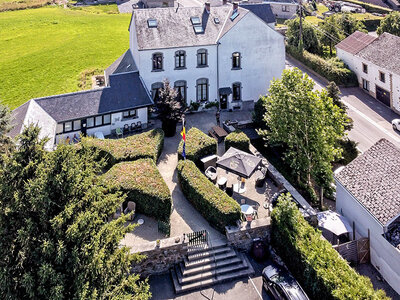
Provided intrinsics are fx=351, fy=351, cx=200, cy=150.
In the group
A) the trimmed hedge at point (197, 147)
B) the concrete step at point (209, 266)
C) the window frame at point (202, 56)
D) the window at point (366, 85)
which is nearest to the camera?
the concrete step at point (209, 266)

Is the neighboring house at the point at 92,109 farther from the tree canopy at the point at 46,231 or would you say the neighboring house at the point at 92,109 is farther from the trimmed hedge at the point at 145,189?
the tree canopy at the point at 46,231

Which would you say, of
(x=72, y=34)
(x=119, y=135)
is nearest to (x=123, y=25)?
(x=72, y=34)

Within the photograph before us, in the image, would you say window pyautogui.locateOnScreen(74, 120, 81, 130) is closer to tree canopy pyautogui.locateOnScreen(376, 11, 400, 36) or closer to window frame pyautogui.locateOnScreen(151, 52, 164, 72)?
window frame pyautogui.locateOnScreen(151, 52, 164, 72)

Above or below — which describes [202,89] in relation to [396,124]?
above

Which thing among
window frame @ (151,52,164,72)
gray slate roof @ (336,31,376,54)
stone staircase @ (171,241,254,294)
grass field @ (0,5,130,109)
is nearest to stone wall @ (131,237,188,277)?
stone staircase @ (171,241,254,294)

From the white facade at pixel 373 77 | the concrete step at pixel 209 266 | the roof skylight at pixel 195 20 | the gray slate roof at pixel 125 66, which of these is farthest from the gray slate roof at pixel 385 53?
the concrete step at pixel 209 266

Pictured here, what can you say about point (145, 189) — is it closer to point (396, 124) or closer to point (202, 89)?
point (202, 89)

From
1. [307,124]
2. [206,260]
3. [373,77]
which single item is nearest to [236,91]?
[307,124]
